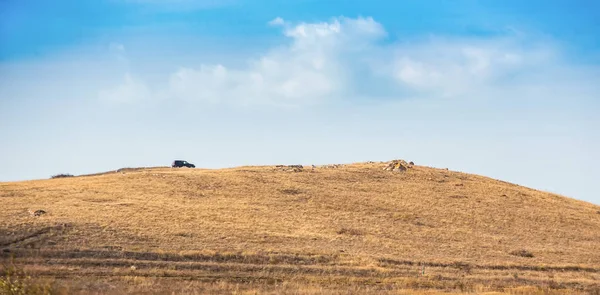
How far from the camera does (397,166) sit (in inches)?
3457

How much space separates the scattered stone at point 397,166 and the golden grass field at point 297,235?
9.53 feet

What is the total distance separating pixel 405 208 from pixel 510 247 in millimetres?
16387

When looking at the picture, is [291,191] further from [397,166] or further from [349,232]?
[397,166]

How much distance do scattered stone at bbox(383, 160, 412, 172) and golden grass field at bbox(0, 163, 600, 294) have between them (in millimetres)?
2906

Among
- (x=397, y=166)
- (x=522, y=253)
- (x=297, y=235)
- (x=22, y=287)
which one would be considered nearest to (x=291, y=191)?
(x=297, y=235)

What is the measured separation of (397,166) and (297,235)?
4368 cm

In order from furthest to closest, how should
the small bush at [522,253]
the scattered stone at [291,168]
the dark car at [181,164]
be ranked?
the dark car at [181,164], the scattered stone at [291,168], the small bush at [522,253]

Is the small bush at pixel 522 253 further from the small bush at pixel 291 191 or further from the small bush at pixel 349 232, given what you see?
the small bush at pixel 291 191

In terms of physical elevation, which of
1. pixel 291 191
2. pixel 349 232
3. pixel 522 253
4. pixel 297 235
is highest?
pixel 291 191

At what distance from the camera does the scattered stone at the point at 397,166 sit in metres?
86.9

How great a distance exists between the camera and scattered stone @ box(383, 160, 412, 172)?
8688 cm

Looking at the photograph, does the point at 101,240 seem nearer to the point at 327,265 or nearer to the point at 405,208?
the point at 327,265

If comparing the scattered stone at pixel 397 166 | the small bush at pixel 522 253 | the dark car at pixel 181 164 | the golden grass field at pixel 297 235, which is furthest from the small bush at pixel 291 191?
the dark car at pixel 181 164

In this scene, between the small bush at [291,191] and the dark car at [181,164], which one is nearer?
the small bush at [291,191]
